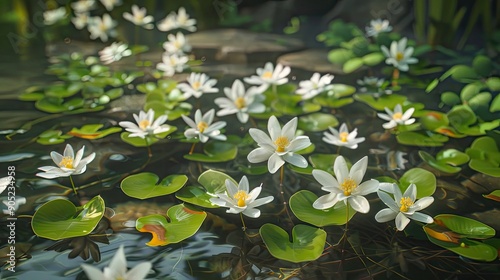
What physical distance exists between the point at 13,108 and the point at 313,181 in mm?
980

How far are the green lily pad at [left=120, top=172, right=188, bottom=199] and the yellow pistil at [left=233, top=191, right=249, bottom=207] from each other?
7.6 inches

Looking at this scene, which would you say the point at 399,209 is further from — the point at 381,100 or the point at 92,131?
the point at 92,131

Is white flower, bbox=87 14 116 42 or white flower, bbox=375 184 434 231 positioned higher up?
white flower, bbox=375 184 434 231

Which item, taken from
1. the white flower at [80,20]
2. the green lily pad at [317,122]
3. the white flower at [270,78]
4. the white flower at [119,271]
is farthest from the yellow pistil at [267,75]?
the white flower at [80,20]

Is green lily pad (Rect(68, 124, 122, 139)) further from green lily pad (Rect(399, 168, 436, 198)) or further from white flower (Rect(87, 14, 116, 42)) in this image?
white flower (Rect(87, 14, 116, 42))

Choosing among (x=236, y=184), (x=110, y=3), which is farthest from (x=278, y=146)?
(x=110, y=3)

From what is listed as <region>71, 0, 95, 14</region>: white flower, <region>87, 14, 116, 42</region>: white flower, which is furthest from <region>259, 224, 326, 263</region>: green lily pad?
<region>71, 0, 95, 14</region>: white flower

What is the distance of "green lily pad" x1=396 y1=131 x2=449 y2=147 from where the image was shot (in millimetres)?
1270

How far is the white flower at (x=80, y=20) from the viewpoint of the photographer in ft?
7.17

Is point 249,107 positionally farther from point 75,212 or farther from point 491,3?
point 491,3

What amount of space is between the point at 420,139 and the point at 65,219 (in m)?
0.89

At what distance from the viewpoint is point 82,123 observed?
1405 mm

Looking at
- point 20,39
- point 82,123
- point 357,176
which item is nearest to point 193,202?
point 357,176

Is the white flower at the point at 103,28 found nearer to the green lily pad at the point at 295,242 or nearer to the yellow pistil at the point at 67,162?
the yellow pistil at the point at 67,162
